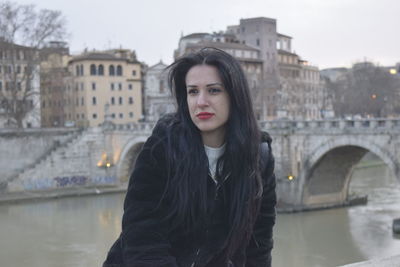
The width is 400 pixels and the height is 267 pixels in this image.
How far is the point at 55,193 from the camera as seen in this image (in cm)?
2439

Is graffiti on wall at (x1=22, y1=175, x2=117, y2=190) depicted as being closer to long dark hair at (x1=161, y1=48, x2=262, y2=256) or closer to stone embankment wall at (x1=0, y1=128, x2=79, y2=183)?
stone embankment wall at (x1=0, y1=128, x2=79, y2=183)

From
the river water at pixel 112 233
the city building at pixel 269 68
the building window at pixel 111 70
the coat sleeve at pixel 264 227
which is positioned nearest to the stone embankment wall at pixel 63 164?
the river water at pixel 112 233

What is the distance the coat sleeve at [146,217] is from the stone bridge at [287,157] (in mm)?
16486

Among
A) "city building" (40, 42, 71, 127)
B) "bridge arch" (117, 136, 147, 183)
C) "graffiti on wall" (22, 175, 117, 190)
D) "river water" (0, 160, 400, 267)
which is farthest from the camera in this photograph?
"city building" (40, 42, 71, 127)

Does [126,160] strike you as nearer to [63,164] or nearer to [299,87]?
[63,164]

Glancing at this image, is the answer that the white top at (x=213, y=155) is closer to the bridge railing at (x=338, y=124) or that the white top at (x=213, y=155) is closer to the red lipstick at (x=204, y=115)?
the red lipstick at (x=204, y=115)

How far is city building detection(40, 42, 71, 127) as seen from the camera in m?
30.1

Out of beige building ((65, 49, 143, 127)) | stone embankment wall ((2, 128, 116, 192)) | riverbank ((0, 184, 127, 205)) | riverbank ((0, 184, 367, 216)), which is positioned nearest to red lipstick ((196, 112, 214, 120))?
riverbank ((0, 184, 367, 216))

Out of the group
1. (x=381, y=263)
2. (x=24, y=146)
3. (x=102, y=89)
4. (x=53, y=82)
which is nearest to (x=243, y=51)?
(x=102, y=89)

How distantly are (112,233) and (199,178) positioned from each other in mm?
15715

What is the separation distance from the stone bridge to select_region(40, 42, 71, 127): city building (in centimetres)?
415

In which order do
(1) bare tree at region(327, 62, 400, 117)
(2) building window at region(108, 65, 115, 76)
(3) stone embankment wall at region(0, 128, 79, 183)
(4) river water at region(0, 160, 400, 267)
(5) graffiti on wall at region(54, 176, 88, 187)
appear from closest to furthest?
1. (4) river water at region(0, 160, 400, 267)
2. (5) graffiti on wall at region(54, 176, 88, 187)
3. (3) stone embankment wall at region(0, 128, 79, 183)
4. (2) building window at region(108, 65, 115, 76)
5. (1) bare tree at region(327, 62, 400, 117)

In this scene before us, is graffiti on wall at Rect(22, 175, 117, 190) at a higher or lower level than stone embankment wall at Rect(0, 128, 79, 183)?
lower

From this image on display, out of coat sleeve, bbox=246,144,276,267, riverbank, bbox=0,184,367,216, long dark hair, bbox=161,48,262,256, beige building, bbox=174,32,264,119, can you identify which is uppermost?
beige building, bbox=174,32,264,119
